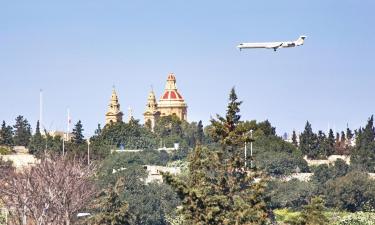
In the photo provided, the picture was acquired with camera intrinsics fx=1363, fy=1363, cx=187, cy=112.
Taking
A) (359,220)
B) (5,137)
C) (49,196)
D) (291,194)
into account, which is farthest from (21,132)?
(49,196)

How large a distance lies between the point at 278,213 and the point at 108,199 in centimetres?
3032

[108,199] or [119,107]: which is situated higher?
[119,107]

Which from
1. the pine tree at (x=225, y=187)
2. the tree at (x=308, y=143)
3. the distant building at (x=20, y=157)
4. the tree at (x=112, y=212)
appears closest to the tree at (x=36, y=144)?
the distant building at (x=20, y=157)

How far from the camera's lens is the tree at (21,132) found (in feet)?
504

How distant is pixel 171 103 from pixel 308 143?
48.7 metres

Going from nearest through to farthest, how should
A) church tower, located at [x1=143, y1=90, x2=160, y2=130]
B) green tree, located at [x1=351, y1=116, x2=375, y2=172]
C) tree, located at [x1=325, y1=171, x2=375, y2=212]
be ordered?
tree, located at [x1=325, y1=171, x2=375, y2=212], green tree, located at [x1=351, y1=116, x2=375, y2=172], church tower, located at [x1=143, y1=90, x2=160, y2=130]

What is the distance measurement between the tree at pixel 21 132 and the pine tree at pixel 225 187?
95.1 m

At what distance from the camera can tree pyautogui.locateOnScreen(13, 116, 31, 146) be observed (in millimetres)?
153750

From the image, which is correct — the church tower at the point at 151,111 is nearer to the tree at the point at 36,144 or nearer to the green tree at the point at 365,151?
the tree at the point at 36,144

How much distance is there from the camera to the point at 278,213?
104688mm

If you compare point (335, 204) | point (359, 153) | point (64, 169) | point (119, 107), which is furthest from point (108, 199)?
point (119, 107)

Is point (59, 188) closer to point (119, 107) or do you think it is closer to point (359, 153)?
A: point (359, 153)

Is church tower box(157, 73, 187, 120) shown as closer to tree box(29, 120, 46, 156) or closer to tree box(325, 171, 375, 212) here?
tree box(29, 120, 46, 156)

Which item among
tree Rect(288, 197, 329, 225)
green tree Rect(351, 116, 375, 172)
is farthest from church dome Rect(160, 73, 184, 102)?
tree Rect(288, 197, 329, 225)
